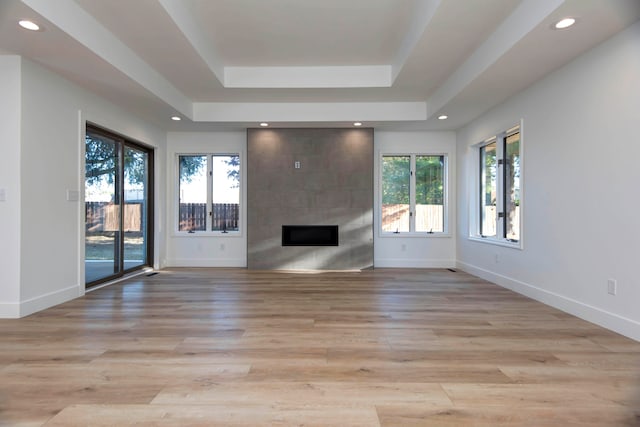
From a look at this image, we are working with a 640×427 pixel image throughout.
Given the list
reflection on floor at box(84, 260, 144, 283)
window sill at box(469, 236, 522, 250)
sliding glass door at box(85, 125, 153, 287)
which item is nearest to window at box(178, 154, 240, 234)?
sliding glass door at box(85, 125, 153, 287)

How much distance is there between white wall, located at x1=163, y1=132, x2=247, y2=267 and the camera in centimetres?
614

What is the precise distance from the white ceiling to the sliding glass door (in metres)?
0.68

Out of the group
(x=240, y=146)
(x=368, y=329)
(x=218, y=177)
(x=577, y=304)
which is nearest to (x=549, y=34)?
(x=577, y=304)

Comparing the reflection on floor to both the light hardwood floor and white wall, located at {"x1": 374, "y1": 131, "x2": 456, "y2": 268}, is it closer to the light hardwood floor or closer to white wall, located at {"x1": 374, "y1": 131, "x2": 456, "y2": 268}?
the light hardwood floor

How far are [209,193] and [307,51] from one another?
3247 mm

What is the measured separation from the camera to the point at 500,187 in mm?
4770

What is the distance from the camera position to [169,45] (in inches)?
134

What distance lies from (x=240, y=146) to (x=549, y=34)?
471 centimetres

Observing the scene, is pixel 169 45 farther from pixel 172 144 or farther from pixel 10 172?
pixel 172 144

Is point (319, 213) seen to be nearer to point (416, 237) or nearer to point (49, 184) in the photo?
point (416, 237)

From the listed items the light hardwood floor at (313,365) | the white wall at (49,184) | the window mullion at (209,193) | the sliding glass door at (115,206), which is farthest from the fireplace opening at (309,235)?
the white wall at (49,184)

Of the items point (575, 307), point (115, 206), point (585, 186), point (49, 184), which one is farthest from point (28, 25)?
point (575, 307)

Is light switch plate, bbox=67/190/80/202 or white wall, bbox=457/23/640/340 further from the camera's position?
light switch plate, bbox=67/190/80/202

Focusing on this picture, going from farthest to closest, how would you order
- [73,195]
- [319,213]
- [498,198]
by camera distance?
1. [319,213]
2. [498,198]
3. [73,195]
